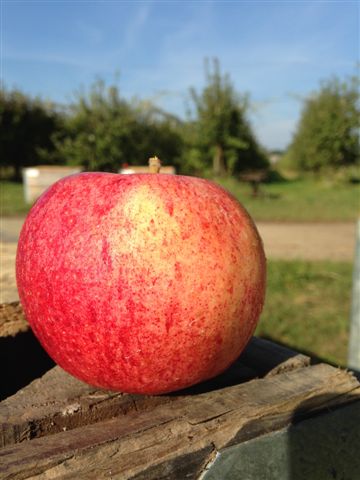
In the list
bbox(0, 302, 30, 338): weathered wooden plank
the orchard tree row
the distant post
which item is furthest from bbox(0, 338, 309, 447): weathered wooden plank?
the orchard tree row

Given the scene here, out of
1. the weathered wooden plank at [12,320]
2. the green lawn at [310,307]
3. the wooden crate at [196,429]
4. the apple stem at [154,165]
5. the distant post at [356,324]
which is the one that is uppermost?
the apple stem at [154,165]

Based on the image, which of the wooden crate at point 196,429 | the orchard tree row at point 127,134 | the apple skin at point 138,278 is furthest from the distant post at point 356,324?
the orchard tree row at point 127,134

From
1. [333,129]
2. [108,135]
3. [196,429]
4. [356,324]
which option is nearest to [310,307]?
[356,324]

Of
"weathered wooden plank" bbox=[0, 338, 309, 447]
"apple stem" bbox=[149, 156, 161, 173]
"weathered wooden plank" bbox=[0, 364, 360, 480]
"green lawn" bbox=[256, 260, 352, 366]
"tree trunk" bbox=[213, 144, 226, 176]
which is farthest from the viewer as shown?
"tree trunk" bbox=[213, 144, 226, 176]

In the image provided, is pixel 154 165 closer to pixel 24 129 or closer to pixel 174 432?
pixel 174 432

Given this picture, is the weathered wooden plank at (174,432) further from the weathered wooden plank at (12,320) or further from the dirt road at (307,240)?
the dirt road at (307,240)

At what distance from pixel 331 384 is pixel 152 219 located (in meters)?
0.64

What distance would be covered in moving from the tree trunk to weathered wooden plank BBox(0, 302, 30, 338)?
20030 mm

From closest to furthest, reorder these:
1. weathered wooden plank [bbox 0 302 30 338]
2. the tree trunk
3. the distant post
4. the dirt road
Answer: weathered wooden plank [bbox 0 302 30 338]
the distant post
the dirt road
the tree trunk

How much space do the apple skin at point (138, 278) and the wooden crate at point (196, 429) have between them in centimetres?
7

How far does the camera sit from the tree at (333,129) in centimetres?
2528

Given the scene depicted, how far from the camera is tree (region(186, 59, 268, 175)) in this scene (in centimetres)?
2130

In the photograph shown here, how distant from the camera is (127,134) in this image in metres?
20.4

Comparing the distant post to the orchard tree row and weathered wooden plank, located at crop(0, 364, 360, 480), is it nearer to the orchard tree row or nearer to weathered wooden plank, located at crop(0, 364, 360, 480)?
weathered wooden plank, located at crop(0, 364, 360, 480)
